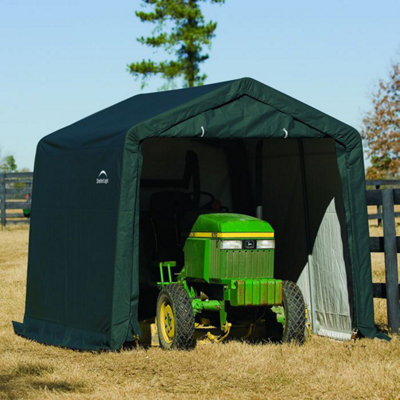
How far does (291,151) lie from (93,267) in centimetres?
295

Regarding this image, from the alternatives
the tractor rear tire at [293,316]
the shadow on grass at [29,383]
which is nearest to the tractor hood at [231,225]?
the tractor rear tire at [293,316]

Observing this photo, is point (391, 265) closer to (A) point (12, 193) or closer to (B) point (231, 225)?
(B) point (231, 225)

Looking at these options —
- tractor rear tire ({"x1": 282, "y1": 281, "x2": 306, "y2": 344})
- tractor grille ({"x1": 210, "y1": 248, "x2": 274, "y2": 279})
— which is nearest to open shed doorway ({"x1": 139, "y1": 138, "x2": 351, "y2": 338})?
tractor grille ({"x1": 210, "y1": 248, "x2": 274, "y2": 279})

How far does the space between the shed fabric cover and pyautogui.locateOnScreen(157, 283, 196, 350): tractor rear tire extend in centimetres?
41

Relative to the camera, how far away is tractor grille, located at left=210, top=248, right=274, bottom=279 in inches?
351

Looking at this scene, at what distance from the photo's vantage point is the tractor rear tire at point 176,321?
A: 8.55 meters

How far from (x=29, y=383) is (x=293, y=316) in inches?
108

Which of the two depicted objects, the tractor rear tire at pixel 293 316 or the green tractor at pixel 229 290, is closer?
the green tractor at pixel 229 290

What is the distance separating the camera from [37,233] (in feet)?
33.5

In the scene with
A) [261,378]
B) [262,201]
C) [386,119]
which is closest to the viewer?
[261,378]

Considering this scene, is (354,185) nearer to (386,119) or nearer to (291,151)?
(291,151)

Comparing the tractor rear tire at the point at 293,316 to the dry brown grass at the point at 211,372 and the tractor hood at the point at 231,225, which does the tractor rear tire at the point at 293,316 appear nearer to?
the dry brown grass at the point at 211,372

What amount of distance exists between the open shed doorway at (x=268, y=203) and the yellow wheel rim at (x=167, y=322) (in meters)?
1.00

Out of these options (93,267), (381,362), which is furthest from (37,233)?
A: (381,362)
